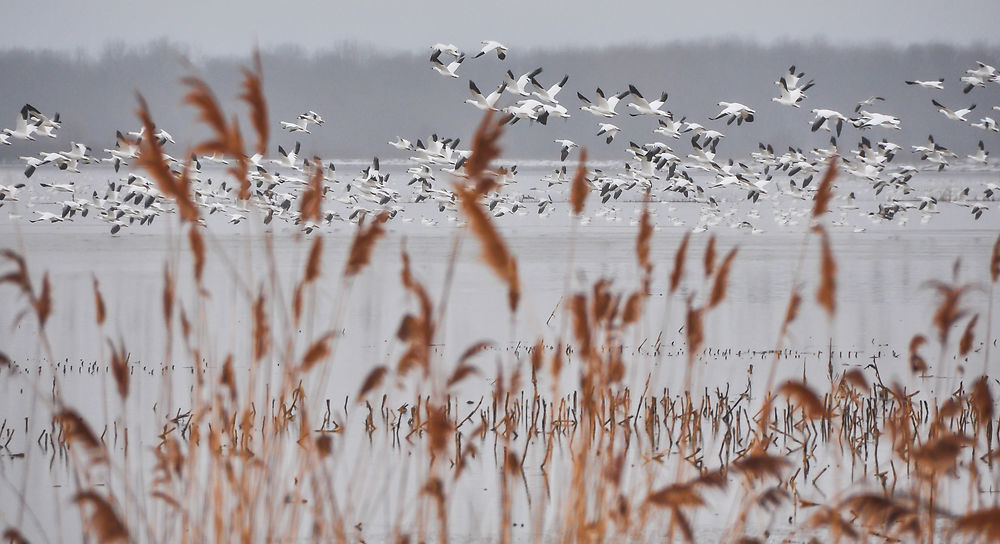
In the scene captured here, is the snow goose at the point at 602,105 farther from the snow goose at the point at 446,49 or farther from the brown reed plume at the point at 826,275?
the brown reed plume at the point at 826,275

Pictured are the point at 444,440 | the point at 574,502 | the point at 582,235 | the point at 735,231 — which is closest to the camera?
the point at 444,440

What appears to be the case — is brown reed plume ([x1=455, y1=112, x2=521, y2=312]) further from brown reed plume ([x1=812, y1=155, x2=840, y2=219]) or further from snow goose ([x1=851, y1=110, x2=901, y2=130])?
snow goose ([x1=851, y1=110, x2=901, y2=130])

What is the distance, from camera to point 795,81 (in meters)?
21.4

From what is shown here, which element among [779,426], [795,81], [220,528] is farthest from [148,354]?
[795,81]

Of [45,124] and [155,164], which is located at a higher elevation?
[45,124]

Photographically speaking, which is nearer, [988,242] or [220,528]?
[220,528]

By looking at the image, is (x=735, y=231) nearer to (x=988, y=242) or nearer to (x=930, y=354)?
(x=988, y=242)

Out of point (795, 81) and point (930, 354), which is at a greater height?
point (795, 81)

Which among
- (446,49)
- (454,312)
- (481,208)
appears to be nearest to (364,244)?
(481,208)

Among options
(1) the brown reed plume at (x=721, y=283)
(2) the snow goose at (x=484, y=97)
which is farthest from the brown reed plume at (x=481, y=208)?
(2) the snow goose at (x=484, y=97)

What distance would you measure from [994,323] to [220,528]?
11.1m

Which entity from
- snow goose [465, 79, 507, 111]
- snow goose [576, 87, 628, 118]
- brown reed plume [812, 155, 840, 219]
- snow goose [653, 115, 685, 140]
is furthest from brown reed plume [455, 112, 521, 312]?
snow goose [653, 115, 685, 140]

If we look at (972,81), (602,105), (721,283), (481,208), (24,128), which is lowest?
(721,283)

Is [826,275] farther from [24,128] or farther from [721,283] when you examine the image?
[24,128]
